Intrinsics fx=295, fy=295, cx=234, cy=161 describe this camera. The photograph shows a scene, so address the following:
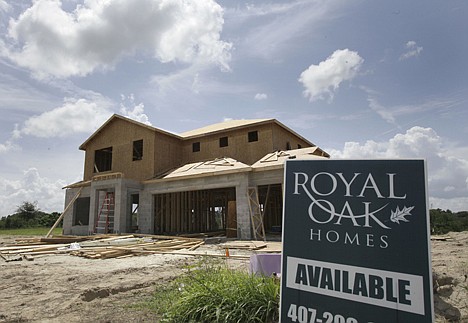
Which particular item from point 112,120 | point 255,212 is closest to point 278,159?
point 255,212

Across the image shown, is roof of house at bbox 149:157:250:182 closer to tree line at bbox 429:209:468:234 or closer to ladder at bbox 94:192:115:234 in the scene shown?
ladder at bbox 94:192:115:234

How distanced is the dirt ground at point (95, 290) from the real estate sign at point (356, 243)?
1.56m

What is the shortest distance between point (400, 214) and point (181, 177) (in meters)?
16.0

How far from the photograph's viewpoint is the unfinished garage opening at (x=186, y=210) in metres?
21.9

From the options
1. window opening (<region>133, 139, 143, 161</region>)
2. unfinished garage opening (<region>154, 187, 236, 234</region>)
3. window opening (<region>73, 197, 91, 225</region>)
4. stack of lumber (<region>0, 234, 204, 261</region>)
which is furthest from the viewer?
window opening (<region>73, 197, 91, 225</region>)

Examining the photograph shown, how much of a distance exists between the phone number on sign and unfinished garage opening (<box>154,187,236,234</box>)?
17618mm

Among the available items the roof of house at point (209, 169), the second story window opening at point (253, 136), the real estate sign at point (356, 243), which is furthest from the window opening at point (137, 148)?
the real estate sign at point (356, 243)

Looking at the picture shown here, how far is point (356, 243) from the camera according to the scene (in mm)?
2502

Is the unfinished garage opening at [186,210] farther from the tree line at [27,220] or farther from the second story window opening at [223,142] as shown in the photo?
the tree line at [27,220]

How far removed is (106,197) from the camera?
19312 mm

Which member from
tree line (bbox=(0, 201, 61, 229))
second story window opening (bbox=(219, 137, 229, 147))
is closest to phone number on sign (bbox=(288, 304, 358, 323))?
second story window opening (bbox=(219, 137, 229, 147))

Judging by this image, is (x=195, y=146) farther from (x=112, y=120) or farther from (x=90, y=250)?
(x=90, y=250)

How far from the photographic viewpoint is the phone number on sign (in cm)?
241

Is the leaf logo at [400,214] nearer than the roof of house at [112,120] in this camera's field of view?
Yes
